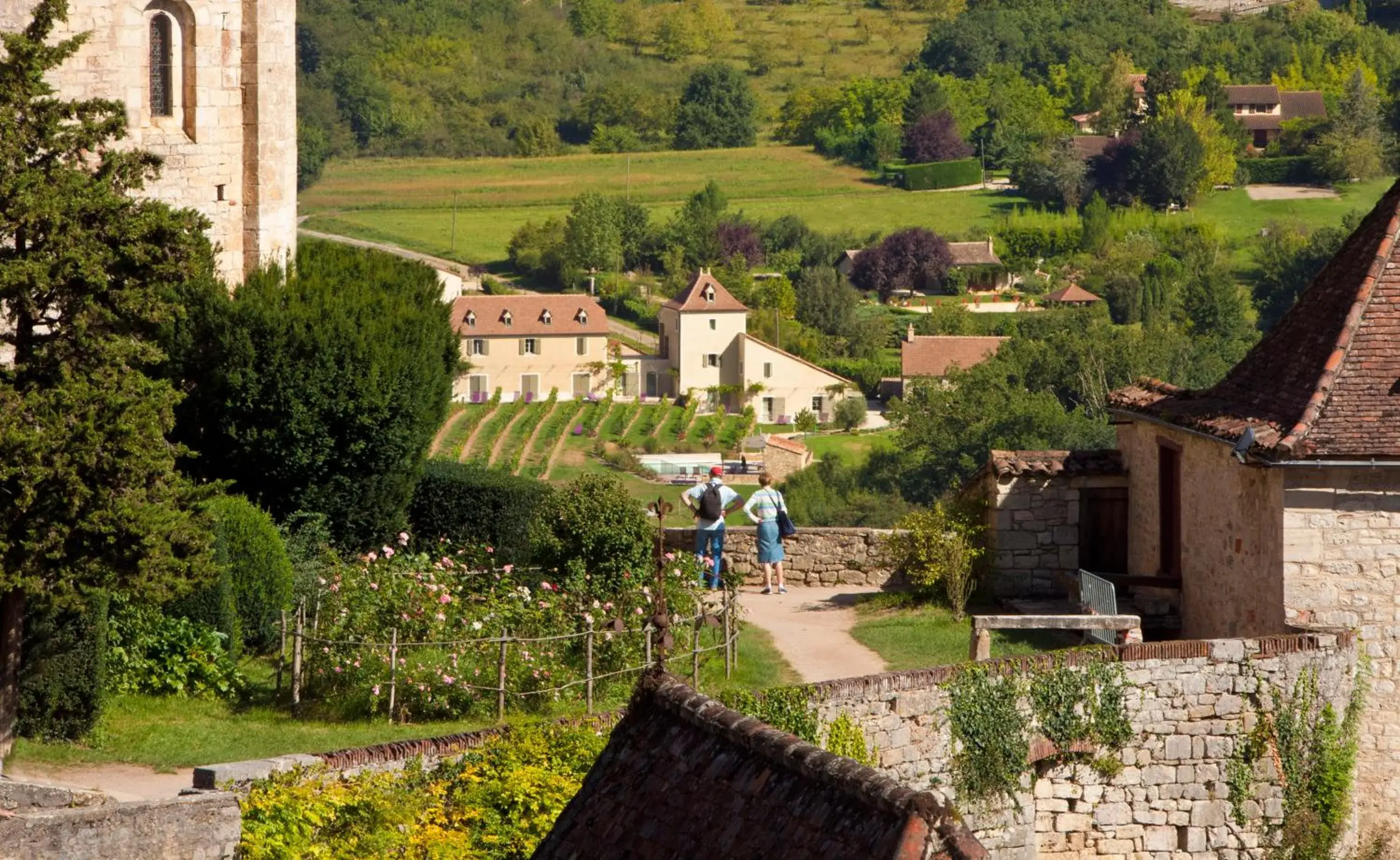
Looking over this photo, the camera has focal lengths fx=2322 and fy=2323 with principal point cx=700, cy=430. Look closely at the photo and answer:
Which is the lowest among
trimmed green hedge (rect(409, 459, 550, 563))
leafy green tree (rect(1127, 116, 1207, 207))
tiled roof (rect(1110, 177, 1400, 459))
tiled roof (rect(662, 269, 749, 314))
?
trimmed green hedge (rect(409, 459, 550, 563))

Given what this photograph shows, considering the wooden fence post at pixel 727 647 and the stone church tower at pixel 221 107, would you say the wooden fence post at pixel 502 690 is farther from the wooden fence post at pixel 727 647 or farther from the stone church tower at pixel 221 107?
the stone church tower at pixel 221 107

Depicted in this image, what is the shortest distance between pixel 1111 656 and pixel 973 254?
127 meters

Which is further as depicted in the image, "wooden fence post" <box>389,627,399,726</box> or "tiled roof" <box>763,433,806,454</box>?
"tiled roof" <box>763,433,806,454</box>

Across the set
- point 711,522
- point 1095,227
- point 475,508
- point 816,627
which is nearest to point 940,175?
point 1095,227

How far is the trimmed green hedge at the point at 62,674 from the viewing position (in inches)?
632

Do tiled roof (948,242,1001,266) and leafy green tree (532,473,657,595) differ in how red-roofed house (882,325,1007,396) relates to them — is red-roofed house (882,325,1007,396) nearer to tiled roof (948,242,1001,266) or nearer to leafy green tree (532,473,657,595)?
tiled roof (948,242,1001,266)

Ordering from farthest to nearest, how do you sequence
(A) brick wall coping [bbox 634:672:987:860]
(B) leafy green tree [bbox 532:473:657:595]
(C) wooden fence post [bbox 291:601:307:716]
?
(B) leafy green tree [bbox 532:473:657:595], (C) wooden fence post [bbox 291:601:307:716], (A) brick wall coping [bbox 634:672:987:860]

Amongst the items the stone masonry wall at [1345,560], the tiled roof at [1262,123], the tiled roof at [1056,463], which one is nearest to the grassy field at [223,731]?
the tiled roof at [1056,463]

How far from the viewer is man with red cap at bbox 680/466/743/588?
19922 mm

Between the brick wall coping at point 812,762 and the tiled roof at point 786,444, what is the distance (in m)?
80.2

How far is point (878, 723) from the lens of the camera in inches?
574

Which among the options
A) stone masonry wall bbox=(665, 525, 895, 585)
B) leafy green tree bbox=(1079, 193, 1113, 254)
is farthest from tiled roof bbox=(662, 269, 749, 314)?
stone masonry wall bbox=(665, 525, 895, 585)

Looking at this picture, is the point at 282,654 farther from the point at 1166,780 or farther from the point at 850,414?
the point at 850,414

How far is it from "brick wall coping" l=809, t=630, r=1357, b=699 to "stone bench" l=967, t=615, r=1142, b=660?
1.83ft
